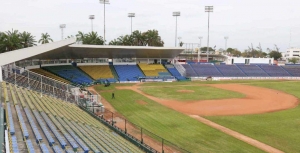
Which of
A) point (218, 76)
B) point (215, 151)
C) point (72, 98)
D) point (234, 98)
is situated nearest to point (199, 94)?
point (234, 98)

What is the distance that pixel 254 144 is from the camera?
1933 centimetres

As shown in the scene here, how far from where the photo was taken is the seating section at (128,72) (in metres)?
59.8

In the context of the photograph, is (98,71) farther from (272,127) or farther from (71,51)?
(272,127)

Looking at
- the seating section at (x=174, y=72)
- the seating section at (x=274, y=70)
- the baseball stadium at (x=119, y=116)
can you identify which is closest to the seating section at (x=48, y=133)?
the baseball stadium at (x=119, y=116)

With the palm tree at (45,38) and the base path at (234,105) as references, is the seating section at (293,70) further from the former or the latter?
the palm tree at (45,38)

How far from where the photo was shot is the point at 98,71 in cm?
5888

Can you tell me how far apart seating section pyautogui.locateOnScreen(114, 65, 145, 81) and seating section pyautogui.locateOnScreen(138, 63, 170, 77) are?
1495mm

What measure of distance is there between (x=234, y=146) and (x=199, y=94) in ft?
79.1

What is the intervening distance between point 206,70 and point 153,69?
16.4 meters

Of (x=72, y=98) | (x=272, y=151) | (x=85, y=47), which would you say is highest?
(x=85, y=47)

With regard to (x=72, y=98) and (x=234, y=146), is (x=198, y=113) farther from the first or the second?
(x=72, y=98)

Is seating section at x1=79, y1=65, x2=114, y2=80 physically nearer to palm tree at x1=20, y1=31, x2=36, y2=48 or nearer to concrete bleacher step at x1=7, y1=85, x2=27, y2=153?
palm tree at x1=20, y1=31, x2=36, y2=48

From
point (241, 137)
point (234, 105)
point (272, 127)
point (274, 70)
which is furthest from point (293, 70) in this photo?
point (241, 137)

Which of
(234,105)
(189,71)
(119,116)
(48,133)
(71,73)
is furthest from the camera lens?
(189,71)
